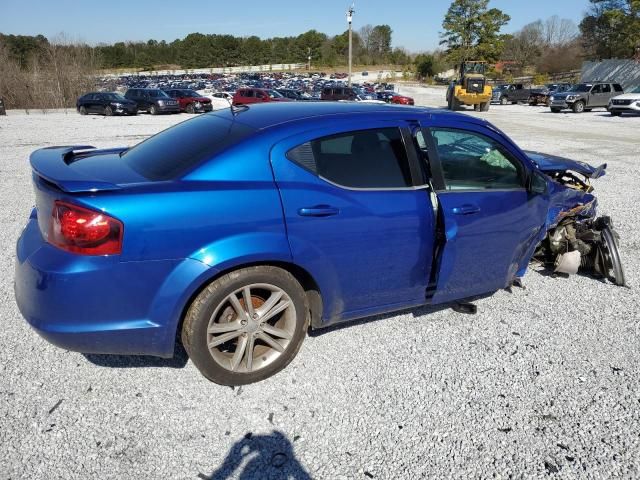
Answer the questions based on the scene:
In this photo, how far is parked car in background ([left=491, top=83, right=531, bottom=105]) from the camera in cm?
3941

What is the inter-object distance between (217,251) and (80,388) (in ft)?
4.01

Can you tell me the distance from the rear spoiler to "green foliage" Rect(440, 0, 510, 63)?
7416 cm

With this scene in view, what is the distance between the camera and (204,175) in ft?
8.38

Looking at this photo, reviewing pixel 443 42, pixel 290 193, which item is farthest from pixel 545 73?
pixel 290 193

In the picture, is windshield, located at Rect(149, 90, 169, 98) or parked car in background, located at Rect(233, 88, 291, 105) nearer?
windshield, located at Rect(149, 90, 169, 98)

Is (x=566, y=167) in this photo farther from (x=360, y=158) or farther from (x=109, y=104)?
(x=109, y=104)

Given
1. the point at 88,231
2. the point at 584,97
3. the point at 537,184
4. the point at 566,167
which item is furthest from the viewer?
the point at 584,97

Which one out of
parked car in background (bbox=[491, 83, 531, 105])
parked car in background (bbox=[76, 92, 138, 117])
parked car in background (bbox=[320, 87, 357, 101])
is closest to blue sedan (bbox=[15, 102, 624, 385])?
parked car in background (bbox=[76, 92, 138, 117])

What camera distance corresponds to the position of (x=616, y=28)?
44.2m

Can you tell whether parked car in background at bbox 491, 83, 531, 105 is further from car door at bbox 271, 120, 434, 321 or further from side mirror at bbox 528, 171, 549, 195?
car door at bbox 271, 120, 434, 321

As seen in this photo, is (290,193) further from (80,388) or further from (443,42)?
(443,42)

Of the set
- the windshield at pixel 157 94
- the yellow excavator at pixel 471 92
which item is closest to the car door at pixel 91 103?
the windshield at pixel 157 94

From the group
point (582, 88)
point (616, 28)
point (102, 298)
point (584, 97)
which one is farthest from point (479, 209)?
point (616, 28)

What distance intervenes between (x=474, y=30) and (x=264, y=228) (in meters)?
79.0
